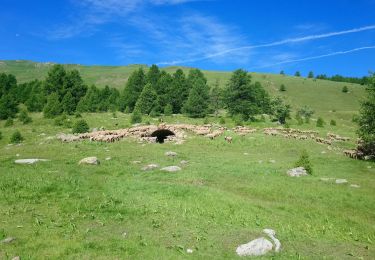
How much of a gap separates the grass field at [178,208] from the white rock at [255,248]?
306 millimetres

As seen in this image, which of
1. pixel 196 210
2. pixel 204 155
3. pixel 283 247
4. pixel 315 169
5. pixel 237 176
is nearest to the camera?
pixel 283 247

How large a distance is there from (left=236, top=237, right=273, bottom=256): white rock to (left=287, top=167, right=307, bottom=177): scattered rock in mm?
14351

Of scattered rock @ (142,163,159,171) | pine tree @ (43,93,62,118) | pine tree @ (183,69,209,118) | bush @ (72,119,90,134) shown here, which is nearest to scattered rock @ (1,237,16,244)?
scattered rock @ (142,163,159,171)

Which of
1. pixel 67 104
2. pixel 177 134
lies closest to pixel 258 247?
pixel 177 134

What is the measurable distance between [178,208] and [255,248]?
5.79m

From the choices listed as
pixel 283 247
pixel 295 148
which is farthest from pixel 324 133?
pixel 283 247

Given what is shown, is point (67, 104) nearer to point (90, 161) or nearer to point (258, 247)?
point (90, 161)

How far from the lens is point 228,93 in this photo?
68.9 meters

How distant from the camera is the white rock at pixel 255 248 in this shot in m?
13.7

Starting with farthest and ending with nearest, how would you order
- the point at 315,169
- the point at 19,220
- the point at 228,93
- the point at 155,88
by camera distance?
the point at 155,88 → the point at 228,93 → the point at 315,169 → the point at 19,220

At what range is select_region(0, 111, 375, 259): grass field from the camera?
14.2 metres

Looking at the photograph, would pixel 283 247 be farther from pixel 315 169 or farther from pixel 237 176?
pixel 315 169

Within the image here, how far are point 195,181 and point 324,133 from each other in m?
32.0

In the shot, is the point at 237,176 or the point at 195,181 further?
the point at 237,176
